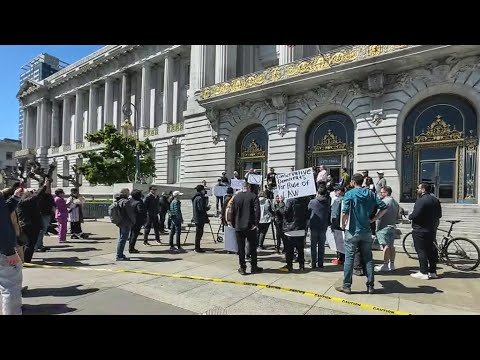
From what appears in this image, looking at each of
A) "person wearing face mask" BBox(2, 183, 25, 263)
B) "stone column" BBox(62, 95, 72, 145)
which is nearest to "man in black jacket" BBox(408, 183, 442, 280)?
"person wearing face mask" BBox(2, 183, 25, 263)

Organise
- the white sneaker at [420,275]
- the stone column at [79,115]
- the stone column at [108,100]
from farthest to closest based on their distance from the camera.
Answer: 1. the stone column at [79,115]
2. the stone column at [108,100]
3. the white sneaker at [420,275]

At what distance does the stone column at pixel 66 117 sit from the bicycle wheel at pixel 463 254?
67.1m

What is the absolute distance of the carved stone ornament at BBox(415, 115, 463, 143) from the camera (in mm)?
16534

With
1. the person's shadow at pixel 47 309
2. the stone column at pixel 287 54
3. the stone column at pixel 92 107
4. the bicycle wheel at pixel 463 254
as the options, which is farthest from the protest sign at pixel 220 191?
the stone column at pixel 92 107

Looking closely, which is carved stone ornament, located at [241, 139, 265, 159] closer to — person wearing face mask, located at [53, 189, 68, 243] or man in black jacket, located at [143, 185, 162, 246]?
man in black jacket, located at [143, 185, 162, 246]

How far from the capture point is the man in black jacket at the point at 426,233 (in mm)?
6434

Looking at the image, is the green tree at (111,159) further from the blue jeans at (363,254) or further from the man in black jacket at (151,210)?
the blue jeans at (363,254)

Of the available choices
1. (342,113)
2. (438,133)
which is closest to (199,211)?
(342,113)

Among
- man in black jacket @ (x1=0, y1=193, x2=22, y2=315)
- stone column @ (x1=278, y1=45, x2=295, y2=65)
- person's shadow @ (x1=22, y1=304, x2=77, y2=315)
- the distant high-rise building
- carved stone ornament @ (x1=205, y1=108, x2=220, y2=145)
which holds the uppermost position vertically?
the distant high-rise building

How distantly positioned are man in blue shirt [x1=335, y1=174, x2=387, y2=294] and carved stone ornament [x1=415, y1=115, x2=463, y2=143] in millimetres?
14202

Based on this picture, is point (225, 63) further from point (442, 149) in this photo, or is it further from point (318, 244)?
point (318, 244)

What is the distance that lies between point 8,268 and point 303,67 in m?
19.8
